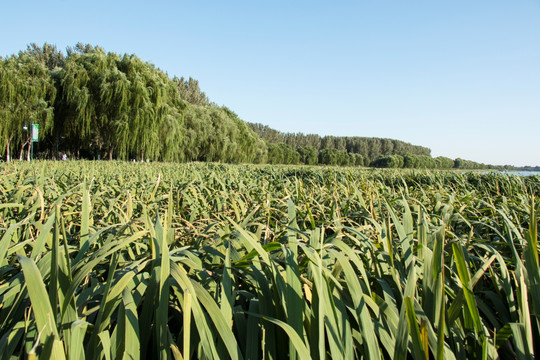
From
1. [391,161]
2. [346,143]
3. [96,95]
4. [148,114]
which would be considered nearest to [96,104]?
[96,95]

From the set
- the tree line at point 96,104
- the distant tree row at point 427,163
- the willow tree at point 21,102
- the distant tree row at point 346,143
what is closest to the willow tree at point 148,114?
the tree line at point 96,104

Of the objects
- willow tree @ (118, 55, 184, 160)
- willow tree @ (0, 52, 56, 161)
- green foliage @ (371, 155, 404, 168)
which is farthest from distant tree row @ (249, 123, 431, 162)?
willow tree @ (0, 52, 56, 161)

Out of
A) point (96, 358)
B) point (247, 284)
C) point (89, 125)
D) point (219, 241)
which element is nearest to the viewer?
point (96, 358)

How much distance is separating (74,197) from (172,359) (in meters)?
1.86

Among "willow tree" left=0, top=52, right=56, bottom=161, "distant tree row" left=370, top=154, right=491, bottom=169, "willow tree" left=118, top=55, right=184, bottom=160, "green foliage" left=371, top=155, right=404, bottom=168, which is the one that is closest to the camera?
"willow tree" left=118, top=55, right=184, bottom=160

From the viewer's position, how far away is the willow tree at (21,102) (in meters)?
21.2

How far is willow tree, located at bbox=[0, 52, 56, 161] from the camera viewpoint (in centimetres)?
2120

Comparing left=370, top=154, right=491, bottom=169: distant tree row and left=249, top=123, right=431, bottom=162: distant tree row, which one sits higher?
left=249, top=123, right=431, bottom=162: distant tree row

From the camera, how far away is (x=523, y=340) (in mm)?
699

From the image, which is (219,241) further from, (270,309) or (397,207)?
(397,207)

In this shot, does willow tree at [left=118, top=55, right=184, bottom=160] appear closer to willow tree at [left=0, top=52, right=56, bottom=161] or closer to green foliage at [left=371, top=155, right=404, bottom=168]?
willow tree at [left=0, top=52, right=56, bottom=161]

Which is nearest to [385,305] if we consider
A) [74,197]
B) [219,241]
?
[219,241]

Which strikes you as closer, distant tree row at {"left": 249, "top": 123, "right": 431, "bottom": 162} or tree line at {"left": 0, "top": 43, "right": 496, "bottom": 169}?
tree line at {"left": 0, "top": 43, "right": 496, "bottom": 169}

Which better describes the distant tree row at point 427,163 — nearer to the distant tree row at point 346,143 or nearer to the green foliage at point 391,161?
the green foliage at point 391,161
